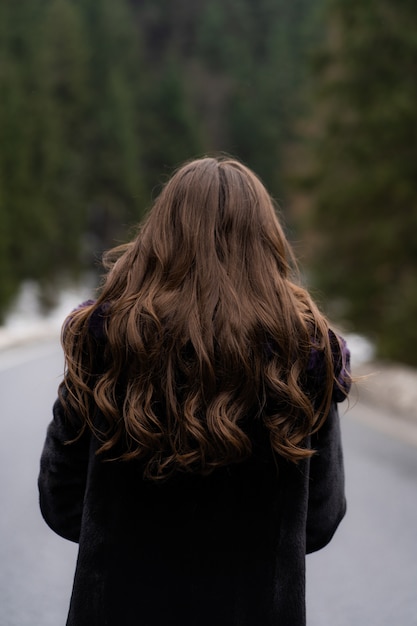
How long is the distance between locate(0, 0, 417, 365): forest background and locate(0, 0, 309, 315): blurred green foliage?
0.10 m

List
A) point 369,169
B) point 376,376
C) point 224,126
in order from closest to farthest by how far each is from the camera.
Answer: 1. point 376,376
2. point 369,169
3. point 224,126

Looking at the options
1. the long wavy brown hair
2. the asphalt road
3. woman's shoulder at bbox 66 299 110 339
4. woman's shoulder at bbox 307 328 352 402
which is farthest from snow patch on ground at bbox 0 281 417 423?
the asphalt road

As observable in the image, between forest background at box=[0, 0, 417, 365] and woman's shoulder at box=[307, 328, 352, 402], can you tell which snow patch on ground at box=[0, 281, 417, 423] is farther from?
forest background at box=[0, 0, 417, 365]

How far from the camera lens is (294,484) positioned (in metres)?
1.95

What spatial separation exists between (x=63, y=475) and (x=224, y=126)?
59.9 m

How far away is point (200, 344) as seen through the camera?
1.84 metres

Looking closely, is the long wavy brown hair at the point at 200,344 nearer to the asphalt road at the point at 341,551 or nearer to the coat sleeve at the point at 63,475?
the coat sleeve at the point at 63,475

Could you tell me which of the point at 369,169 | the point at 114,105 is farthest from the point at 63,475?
the point at 114,105

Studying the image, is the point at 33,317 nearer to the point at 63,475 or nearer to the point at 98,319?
the point at 63,475

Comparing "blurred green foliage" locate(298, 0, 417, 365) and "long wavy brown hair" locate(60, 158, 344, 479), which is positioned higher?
"blurred green foliage" locate(298, 0, 417, 365)

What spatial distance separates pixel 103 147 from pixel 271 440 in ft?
149

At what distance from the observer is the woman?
187cm

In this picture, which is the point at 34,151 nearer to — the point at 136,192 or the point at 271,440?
the point at 136,192

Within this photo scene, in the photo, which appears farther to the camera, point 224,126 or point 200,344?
point 224,126
